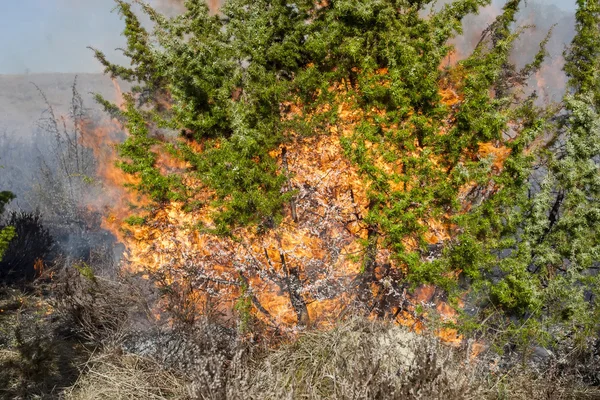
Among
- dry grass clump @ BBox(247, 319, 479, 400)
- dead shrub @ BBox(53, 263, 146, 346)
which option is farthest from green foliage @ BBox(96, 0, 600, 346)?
dry grass clump @ BBox(247, 319, 479, 400)

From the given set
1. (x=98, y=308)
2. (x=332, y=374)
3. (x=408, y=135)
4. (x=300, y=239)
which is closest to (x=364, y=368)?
(x=332, y=374)

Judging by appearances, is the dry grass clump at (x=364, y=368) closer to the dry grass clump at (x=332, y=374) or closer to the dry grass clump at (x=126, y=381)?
the dry grass clump at (x=332, y=374)

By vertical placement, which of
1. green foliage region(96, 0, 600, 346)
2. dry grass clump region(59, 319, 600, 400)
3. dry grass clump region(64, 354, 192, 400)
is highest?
green foliage region(96, 0, 600, 346)

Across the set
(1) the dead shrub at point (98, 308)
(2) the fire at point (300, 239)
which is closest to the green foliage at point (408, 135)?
(2) the fire at point (300, 239)

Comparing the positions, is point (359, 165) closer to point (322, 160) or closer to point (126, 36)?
point (322, 160)

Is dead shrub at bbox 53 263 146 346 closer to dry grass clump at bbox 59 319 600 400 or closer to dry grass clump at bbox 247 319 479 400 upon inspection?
dry grass clump at bbox 59 319 600 400

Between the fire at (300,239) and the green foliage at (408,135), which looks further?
the fire at (300,239)

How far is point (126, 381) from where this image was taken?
6.92 m

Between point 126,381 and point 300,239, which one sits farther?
point 300,239

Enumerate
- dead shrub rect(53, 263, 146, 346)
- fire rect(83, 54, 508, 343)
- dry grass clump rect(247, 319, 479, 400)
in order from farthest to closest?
fire rect(83, 54, 508, 343)
dead shrub rect(53, 263, 146, 346)
dry grass clump rect(247, 319, 479, 400)

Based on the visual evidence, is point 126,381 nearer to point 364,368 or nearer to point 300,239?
point 364,368

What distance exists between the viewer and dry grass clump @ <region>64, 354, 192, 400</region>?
6.58 m

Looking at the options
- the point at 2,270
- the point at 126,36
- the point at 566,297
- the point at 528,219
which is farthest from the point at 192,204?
the point at 566,297

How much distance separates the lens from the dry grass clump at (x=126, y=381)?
658 cm
